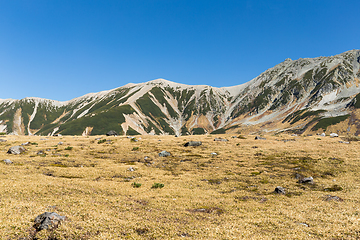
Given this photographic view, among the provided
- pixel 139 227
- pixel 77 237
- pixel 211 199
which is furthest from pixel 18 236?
pixel 211 199

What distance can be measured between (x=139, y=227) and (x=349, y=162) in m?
35.5

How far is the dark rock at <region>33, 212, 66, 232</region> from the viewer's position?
1113 cm

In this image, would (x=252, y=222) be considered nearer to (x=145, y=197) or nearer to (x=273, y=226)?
(x=273, y=226)

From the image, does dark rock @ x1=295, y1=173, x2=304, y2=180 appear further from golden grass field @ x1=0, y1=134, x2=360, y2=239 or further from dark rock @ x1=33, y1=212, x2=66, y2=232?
dark rock @ x1=33, y1=212, x2=66, y2=232

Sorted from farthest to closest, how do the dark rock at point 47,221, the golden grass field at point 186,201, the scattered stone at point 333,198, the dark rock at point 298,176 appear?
the dark rock at point 298,176, the scattered stone at point 333,198, the golden grass field at point 186,201, the dark rock at point 47,221

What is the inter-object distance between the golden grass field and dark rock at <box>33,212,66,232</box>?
39cm

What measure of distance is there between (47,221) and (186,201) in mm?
10889

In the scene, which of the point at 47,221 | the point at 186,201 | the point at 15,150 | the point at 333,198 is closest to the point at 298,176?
the point at 333,198

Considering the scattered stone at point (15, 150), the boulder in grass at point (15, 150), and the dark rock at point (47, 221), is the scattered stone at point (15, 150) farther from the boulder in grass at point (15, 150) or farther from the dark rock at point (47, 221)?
the dark rock at point (47, 221)

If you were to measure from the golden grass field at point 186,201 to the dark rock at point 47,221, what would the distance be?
1.26 ft

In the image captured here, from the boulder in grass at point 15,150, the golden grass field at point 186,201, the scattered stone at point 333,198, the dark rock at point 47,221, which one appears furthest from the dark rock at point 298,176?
the boulder in grass at point 15,150

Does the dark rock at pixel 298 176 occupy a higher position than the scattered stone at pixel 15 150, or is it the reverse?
the scattered stone at pixel 15 150

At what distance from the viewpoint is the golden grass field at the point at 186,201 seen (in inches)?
467

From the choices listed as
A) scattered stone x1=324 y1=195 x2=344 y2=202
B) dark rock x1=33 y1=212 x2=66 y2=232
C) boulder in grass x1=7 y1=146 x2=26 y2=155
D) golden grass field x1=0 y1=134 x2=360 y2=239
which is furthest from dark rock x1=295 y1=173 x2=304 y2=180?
boulder in grass x1=7 y1=146 x2=26 y2=155
